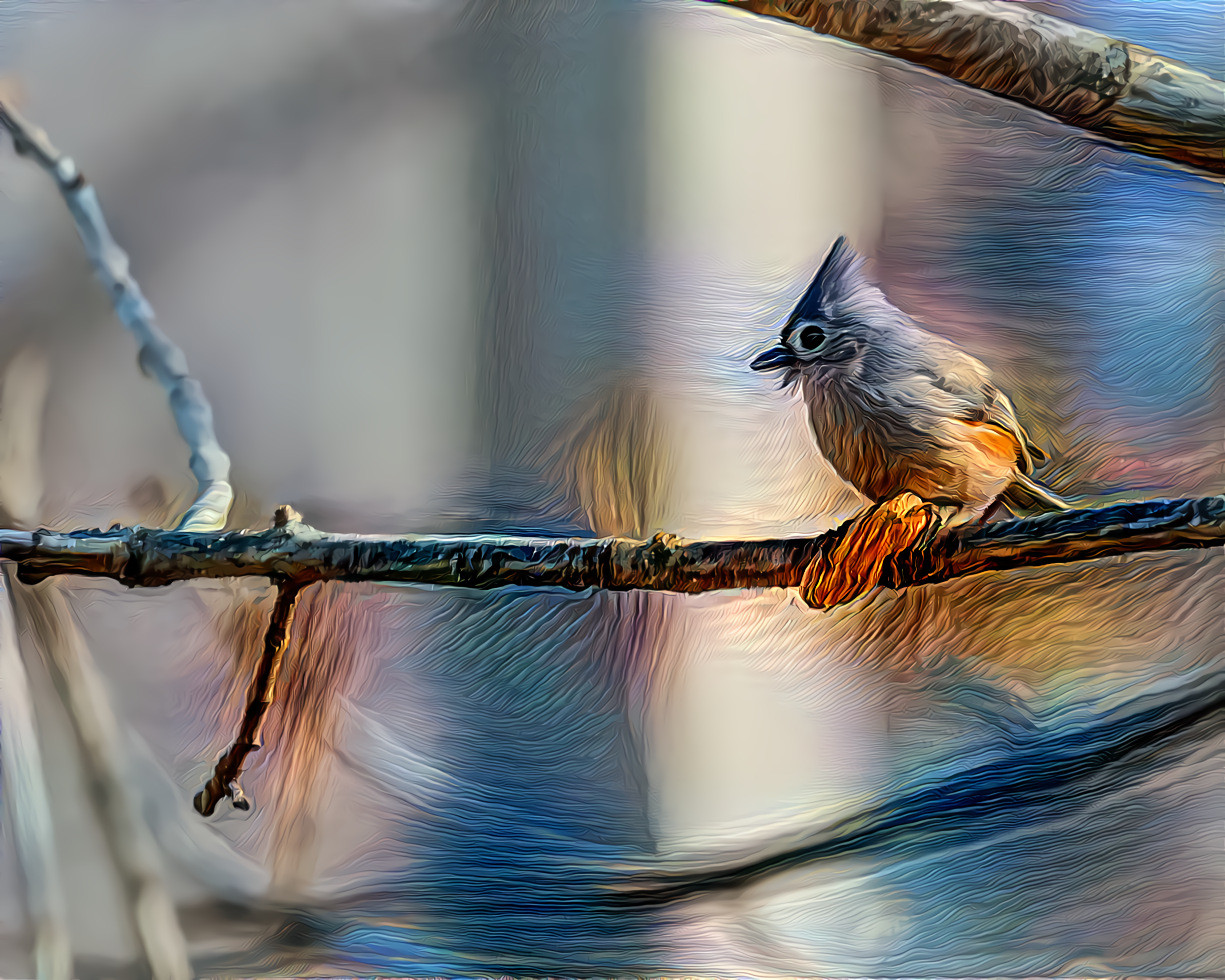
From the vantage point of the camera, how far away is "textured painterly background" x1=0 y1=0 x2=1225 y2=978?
1.09 meters

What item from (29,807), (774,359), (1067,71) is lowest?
(29,807)

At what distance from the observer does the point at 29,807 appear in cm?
114

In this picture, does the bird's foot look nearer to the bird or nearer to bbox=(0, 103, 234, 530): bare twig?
the bird

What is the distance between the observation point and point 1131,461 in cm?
110

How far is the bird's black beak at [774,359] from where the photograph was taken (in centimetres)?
112

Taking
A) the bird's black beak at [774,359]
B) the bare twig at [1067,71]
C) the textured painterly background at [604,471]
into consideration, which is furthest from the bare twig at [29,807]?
the bare twig at [1067,71]

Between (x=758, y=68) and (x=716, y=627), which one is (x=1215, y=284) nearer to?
(x=758, y=68)

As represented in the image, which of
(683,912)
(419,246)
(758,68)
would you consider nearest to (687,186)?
(758,68)

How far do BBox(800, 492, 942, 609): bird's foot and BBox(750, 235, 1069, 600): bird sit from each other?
13 mm

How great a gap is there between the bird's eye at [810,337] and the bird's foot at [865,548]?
211 millimetres

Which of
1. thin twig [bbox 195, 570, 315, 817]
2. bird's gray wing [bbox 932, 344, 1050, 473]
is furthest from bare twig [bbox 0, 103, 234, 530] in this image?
bird's gray wing [bbox 932, 344, 1050, 473]

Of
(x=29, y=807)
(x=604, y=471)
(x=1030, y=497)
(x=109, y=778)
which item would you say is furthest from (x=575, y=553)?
(x=29, y=807)

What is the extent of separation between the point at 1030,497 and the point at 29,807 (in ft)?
4.22

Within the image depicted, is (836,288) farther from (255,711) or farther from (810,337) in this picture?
(255,711)
